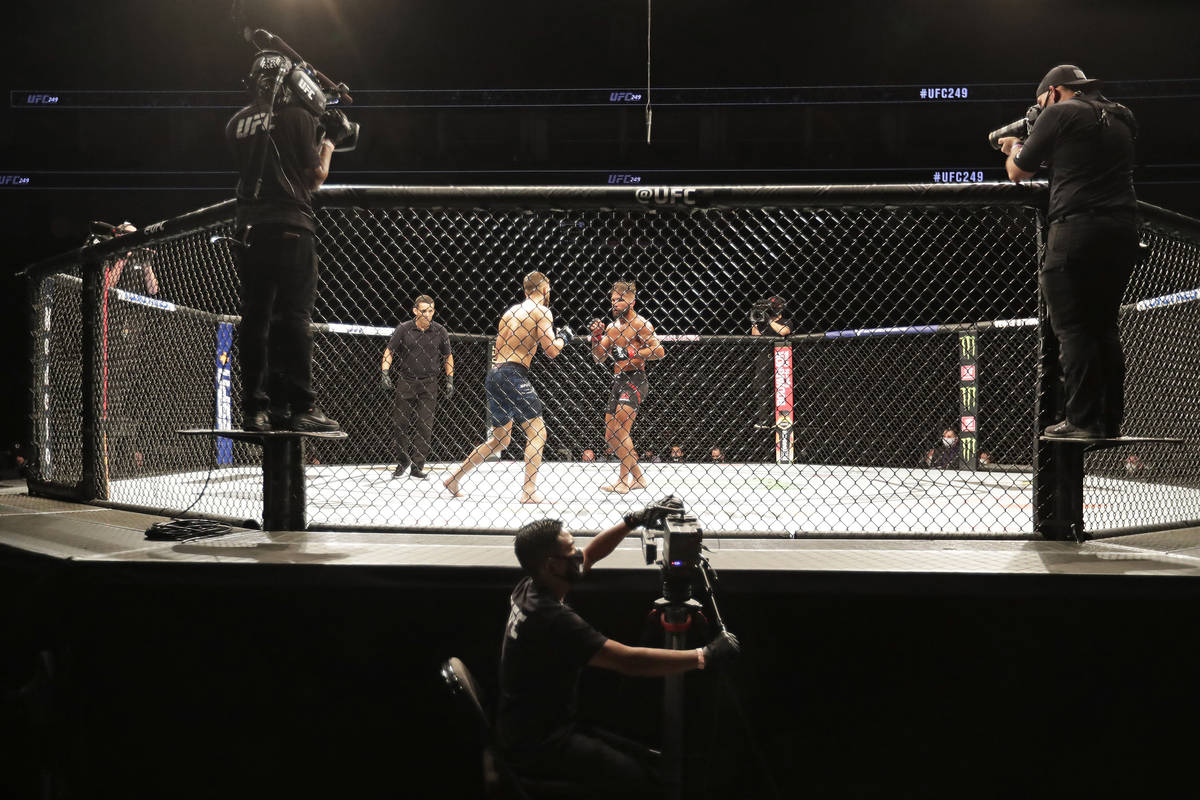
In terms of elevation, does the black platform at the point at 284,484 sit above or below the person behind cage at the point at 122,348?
below

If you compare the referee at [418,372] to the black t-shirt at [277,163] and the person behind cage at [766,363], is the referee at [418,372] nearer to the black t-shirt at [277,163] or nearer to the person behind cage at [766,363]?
the person behind cage at [766,363]

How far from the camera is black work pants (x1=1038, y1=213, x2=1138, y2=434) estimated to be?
7.84ft

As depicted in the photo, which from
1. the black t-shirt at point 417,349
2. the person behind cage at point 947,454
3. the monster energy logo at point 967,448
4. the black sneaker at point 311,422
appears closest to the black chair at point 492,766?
the black sneaker at point 311,422

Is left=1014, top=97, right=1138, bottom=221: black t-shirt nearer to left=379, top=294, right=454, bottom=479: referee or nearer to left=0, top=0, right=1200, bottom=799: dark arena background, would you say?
left=0, top=0, right=1200, bottom=799: dark arena background

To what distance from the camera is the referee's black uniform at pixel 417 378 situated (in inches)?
239

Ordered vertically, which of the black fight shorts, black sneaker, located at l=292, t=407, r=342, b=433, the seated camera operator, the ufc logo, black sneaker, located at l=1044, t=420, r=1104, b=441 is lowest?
the seated camera operator

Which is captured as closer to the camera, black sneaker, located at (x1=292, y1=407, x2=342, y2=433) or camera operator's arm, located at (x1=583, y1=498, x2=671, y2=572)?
camera operator's arm, located at (x1=583, y1=498, x2=671, y2=572)

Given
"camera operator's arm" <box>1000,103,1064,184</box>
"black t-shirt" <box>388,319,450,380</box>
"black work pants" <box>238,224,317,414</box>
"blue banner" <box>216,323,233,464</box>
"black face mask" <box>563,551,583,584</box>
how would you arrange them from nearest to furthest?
"black face mask" <box>563,551,583,584</box>
"camera operator's arm" <box>1000,103,1064,184</box>
"black work pants" <box>238,224,317,414</box>
"blue banner" <box>216,323,233,464</box>
"black t-shirt" <box>388,319,450,380</box>

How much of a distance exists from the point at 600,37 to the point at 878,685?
11.4 metres

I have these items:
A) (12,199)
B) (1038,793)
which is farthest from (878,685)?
(12,199)

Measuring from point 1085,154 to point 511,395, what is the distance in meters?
3.33

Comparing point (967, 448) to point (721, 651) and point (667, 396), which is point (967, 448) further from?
point (721, 651)


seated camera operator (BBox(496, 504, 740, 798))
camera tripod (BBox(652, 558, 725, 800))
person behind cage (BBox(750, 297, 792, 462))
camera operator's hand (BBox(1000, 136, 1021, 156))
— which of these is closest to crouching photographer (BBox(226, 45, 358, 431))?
seated camera operator (BBox(496, 504, 740, 798))

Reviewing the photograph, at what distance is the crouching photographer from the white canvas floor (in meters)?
0.60
